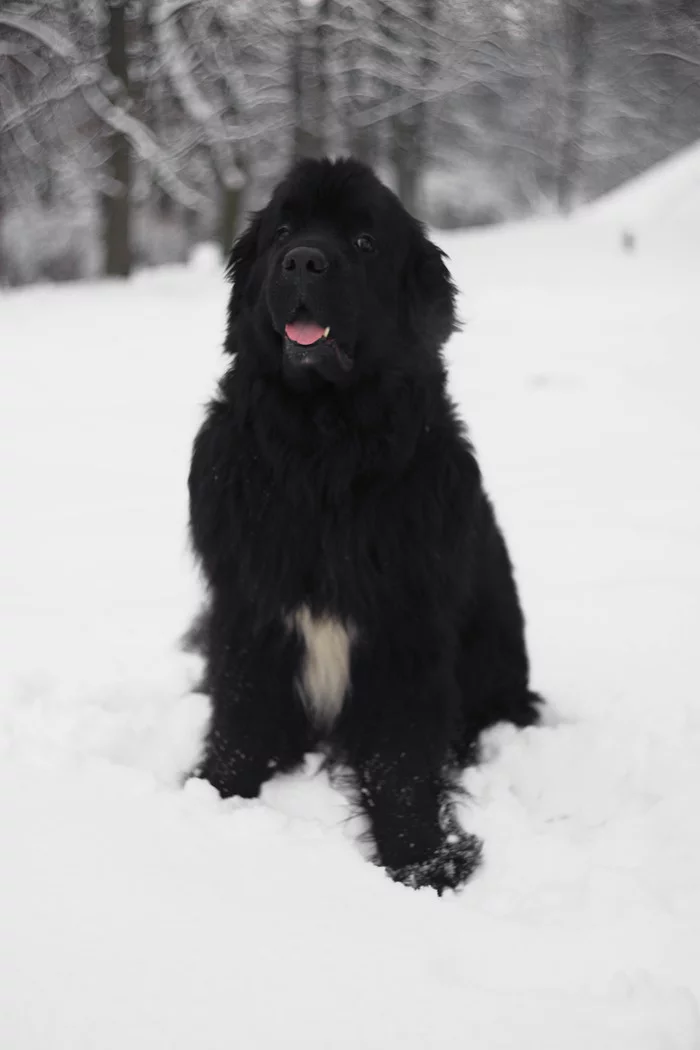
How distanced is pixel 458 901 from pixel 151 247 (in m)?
23.1

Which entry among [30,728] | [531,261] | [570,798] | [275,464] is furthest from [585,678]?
[531,261]

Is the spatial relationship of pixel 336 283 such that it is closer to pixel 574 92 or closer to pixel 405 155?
pixel 405 155

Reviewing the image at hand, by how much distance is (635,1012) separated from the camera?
161 cm

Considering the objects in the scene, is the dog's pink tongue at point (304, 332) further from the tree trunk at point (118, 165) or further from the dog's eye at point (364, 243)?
the tree trunk at point (118, 165)

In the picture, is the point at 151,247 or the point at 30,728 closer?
the point at 30,728

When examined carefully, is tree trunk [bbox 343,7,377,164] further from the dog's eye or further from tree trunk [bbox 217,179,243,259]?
the dog's eye

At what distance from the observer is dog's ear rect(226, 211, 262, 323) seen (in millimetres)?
2434

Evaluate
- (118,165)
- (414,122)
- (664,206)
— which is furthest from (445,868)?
(414,122)

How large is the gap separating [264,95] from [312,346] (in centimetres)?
1475

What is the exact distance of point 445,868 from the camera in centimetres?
221

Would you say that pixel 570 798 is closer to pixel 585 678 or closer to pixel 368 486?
pixel 585 678

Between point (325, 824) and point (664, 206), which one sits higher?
point (664, 206)

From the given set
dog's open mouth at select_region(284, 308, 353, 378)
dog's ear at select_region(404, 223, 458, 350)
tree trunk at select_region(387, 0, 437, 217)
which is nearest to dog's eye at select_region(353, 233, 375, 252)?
dog's ear at select_region(404, 223, 458, 350)

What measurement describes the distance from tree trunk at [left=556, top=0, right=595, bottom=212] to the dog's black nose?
543 inches
